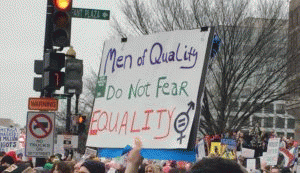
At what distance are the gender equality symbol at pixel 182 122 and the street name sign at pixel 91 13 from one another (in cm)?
573

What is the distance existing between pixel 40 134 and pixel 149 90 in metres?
6.56

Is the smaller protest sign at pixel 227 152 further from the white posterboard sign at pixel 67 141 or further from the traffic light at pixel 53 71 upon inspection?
the white posterboard sign at pixel 67 141

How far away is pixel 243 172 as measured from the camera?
2.44 metres

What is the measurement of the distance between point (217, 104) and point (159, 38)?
1132 inches

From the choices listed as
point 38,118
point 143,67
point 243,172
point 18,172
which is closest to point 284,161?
point 38,118


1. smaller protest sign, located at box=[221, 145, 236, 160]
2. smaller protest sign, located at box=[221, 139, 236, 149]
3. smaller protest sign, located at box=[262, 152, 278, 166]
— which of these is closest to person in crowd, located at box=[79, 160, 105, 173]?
Result: smaller protest sign, located at box=[262, 152, 278, 166]

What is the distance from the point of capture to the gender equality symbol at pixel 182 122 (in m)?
5.66

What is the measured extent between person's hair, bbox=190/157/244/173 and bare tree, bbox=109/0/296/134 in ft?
97.1

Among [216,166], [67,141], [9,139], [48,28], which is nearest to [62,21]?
[48,28]

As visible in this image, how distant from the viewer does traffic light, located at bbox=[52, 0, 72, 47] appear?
10.5 m

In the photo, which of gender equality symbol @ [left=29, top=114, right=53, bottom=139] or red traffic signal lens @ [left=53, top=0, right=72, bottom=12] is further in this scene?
gender equality symbol @ [left=29, top=114, right=53, bottom=139]

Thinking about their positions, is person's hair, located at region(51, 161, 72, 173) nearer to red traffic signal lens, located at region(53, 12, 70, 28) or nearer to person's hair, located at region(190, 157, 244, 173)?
red traffic signal lens, located at region(53, 12, 70, 28)

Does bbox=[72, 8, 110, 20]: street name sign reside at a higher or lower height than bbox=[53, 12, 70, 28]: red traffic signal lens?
higher

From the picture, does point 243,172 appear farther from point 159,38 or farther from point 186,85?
point 159,38
